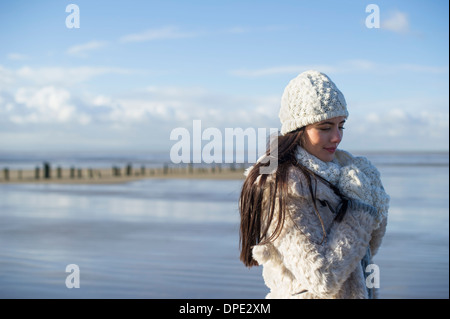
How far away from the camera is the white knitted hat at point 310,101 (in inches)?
90.4

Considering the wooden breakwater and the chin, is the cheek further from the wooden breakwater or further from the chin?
the wooden breakwater

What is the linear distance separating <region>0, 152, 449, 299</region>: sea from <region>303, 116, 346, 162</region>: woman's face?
15.9ft

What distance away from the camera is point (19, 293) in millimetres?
7137

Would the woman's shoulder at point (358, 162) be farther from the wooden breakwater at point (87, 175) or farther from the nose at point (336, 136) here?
the wooden breakwater at point (87, 175)

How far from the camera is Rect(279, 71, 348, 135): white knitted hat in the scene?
2295 millimetres

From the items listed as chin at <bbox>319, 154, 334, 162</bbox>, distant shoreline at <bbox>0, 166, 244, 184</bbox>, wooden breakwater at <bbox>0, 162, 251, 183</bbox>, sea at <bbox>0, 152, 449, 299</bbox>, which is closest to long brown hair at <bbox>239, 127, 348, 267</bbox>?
chin at <bbox>319, 154, 334, 162</bbox>

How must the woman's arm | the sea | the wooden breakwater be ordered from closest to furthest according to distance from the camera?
the woman's arm < the sea < the wooden breakwater

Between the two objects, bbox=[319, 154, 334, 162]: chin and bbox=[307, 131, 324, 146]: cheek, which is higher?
bbox=[307, 131, 324, 146]: cheek

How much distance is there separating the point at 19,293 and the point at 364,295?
20.0ft

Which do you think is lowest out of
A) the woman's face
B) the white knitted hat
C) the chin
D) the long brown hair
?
the long brown hair

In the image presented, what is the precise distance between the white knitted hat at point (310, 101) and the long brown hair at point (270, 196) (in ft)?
0.24

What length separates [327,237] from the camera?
2.21 meters
